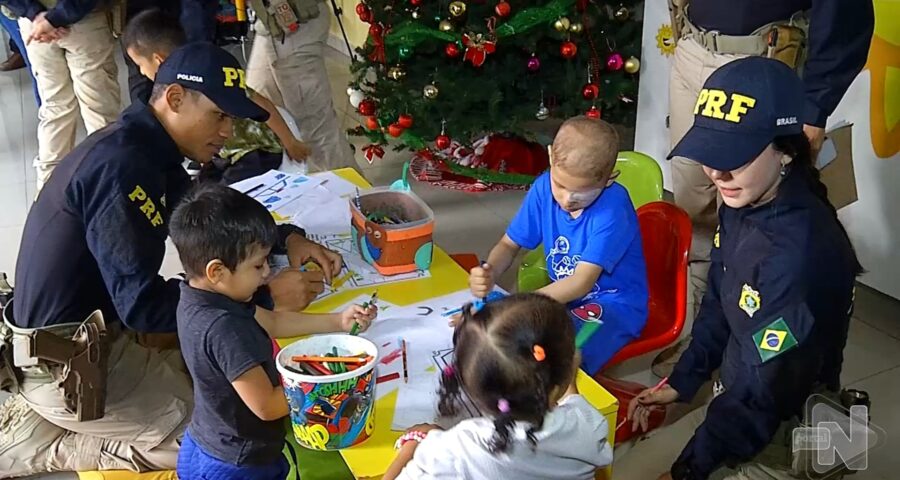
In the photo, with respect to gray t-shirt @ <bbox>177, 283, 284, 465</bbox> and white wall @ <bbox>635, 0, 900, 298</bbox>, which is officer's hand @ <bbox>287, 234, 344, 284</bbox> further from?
white wall @ <bbox>635, 0, 900, 298</bbox>

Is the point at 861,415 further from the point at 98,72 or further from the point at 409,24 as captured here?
the point at 98,72

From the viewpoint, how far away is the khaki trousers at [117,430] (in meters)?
2.10

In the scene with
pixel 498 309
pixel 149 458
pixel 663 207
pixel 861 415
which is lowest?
pixel 149 458

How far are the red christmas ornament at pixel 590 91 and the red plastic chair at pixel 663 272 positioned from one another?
135cm

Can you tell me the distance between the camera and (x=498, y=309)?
4.31ft

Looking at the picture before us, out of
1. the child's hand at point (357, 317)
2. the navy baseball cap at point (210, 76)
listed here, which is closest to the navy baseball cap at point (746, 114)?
the child's hand at point (357, 317)

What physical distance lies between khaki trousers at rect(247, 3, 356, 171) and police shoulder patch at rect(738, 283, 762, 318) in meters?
2.33

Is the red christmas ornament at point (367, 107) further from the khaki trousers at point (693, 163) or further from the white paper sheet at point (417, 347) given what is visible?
the white paper sheet at point (417, 347)

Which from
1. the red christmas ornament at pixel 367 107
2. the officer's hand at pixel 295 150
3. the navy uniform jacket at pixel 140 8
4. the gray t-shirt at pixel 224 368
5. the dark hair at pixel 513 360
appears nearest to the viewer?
the dark hair at pixel 513 360

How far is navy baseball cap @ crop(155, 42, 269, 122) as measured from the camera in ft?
6.56

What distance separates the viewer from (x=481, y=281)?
1904mm

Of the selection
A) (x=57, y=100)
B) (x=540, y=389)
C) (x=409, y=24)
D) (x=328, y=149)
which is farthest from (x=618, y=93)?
(x=540, y=389)

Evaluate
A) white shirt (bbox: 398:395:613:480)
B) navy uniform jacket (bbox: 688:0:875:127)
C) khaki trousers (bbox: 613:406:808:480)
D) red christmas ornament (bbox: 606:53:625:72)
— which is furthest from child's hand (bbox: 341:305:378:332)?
red christmas ornament (bbox: 606:53:625:72)

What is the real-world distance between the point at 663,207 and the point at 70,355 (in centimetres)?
153
